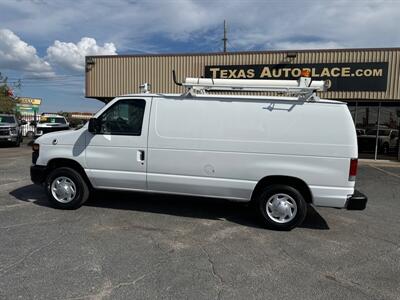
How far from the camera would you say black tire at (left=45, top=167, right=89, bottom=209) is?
6.10 metres

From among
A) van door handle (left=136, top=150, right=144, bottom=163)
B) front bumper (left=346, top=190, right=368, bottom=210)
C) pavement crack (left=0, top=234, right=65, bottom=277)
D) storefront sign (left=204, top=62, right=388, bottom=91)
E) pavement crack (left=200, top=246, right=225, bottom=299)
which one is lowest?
pavement crack (left=200, top=246, right=225, bottom=299)

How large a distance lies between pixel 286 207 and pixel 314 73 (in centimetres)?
1142

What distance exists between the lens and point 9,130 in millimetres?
19000

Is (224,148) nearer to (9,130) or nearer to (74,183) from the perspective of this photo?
(74,183)

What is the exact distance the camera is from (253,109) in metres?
5.41

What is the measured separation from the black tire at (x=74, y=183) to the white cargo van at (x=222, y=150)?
0.02 m

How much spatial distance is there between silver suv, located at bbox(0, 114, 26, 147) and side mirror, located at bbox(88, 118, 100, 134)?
15.5 metres

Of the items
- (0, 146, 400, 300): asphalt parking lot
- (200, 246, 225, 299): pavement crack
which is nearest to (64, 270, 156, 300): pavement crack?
(0, 146, 400, 300): asphalt parking lot

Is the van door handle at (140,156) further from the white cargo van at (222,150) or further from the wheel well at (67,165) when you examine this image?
the wheel well at (67,165)

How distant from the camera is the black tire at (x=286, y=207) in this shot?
527 centimetres

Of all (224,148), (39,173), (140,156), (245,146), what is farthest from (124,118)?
(245,146)

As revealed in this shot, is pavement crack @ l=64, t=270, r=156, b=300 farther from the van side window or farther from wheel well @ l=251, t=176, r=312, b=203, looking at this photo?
the van side window

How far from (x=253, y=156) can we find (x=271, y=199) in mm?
728

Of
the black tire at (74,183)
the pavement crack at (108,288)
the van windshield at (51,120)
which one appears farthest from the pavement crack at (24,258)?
the van windshield at (51,120)
